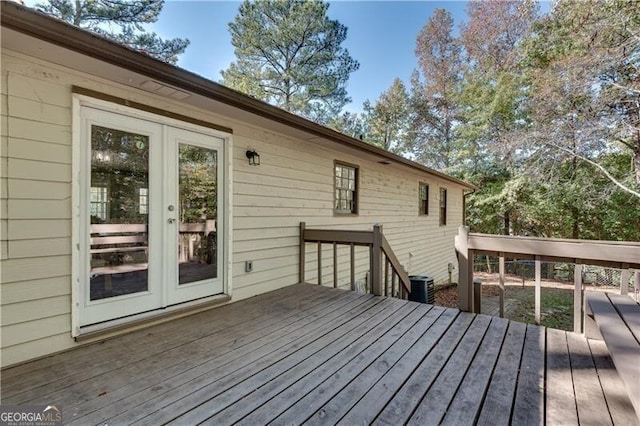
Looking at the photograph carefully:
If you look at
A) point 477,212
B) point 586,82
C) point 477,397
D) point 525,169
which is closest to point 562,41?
point 586,82

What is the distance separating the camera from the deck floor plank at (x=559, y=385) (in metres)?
1.58

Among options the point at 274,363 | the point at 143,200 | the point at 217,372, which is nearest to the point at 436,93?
the point at 143,200

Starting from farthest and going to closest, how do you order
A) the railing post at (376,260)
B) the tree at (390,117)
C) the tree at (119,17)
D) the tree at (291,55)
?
the tree at (390,117), the tree at (291,55), the tree at (119,17), the railing post at (376,260)

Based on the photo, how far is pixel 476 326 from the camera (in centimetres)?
279

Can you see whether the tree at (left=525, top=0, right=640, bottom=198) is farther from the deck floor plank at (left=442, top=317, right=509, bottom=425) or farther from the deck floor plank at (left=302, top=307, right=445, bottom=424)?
the deck floor plank at (left=302, top=307, right=445, bottom=424)

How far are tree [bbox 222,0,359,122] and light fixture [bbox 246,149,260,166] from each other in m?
10.6

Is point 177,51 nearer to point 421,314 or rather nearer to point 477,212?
point 421,314

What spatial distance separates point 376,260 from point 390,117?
660 inches

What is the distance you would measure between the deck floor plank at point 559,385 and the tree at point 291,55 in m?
13.2

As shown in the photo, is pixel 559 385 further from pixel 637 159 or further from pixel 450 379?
pixel 637 159

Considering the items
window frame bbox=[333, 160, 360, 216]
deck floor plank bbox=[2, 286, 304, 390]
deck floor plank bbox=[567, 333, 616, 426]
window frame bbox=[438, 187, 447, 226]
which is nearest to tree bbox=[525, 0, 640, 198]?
window frame bbox=[438, 187, 447, 226]

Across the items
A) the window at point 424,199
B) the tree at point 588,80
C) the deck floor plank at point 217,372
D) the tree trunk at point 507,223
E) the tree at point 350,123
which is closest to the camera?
the deck floor plank at point 217,372

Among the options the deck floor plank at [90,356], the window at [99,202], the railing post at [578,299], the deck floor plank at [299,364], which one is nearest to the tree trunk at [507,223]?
the railing post at [578,299]

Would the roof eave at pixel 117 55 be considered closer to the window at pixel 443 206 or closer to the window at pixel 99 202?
the window at pixel 99 202
